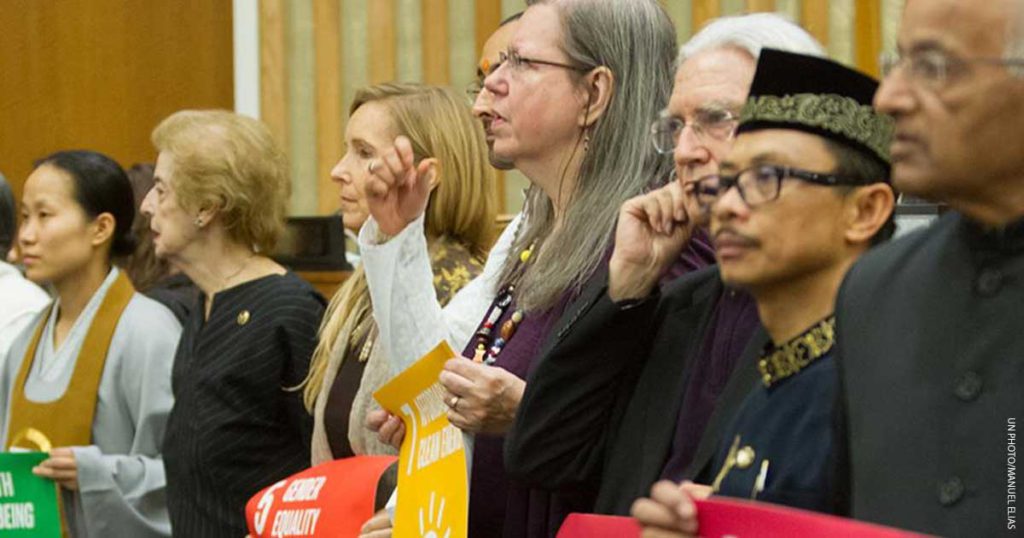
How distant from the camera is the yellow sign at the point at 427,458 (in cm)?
289

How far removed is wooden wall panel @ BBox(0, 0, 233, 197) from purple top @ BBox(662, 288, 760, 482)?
5724 mm

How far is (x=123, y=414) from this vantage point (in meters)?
4.71

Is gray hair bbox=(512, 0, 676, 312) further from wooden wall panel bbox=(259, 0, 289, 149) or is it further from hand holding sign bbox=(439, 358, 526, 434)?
wooden wall panel bbox=(259, 0, 289, 149)

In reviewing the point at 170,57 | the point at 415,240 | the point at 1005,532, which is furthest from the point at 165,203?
the point at 170,57

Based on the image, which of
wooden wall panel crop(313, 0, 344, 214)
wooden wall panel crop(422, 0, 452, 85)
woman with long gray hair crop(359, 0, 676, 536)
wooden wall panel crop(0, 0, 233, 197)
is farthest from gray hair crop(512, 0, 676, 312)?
wooden wall panel crop(0, 0, 233, 197)

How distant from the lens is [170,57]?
7980 millimetres

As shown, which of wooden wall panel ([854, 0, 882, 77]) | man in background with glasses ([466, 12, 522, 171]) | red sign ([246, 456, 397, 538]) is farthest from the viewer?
wooden wall panel ([854, 0, 882, 77])

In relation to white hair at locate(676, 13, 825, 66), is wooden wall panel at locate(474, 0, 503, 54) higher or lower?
lower

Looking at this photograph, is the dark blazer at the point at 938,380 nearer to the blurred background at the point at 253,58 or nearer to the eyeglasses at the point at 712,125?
the eyeglasses at the point at 712,125

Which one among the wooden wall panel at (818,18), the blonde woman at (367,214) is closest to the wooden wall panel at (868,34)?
the wooden wall panel at (818,18)

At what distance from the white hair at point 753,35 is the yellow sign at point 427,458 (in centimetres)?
68

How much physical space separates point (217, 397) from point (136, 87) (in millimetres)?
4230

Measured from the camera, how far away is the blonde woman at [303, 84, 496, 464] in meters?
3.67

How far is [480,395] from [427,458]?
24 centimetres
